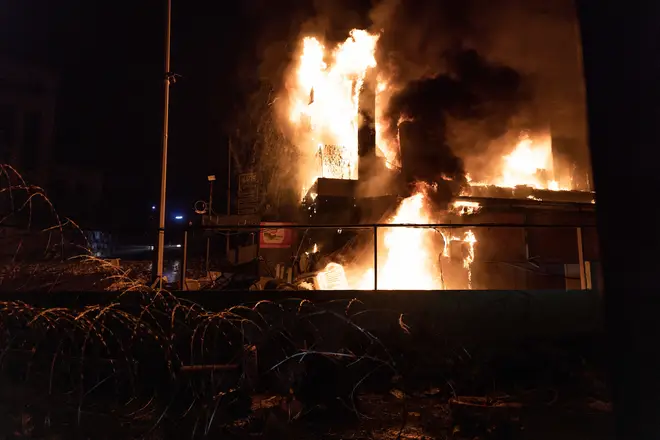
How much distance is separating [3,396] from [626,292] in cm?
703

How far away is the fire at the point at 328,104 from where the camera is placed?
1900 centimetres

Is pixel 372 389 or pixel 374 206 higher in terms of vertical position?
pixel 374 206

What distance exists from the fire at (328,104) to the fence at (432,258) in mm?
5351

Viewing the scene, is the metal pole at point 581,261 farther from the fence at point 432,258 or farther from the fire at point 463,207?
the fire at point 463,207

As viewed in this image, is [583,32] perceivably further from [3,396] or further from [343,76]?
[343,76]

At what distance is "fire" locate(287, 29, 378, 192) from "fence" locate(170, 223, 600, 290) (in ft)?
17.6

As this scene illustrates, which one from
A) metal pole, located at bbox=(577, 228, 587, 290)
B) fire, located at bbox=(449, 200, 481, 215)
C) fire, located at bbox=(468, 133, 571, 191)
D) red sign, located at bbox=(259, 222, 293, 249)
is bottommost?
metal pole, located at bbox=(577, 228, 587, 290)

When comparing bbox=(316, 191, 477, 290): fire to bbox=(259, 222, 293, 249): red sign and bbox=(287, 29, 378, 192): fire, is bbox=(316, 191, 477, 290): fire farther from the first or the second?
bbox=(287, 29, 378, 192): fire

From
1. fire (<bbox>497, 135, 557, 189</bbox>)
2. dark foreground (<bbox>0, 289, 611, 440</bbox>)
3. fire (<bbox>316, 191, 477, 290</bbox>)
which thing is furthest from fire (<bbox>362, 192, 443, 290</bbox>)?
fire (<bbox>497, 135, 557, 189</bbox>)

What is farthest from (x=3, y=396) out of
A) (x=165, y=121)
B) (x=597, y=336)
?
(x=597, y=336)

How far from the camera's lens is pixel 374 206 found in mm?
14484

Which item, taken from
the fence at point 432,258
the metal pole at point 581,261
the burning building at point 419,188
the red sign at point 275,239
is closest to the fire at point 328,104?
the burning building at point 419,188

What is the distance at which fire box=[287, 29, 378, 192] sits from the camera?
1900 cm

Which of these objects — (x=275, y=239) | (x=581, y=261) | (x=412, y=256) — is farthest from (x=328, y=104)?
(x=581, y=261)
